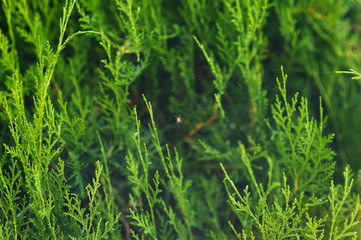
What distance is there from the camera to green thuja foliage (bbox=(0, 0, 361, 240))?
5.38 feet

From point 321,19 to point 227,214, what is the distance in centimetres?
121

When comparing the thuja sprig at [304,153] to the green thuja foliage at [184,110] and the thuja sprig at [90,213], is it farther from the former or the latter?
the thuja sprig at [90,213]

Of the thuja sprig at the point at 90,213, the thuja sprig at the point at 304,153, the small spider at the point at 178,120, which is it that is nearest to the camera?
the thuja sprig at the point at 90,213

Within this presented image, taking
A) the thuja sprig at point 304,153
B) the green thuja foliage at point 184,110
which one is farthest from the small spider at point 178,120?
the thuja sprig at point 304,153

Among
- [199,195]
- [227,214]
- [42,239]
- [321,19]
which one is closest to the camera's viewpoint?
[42,239]

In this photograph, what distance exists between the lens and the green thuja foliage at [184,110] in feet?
5.38

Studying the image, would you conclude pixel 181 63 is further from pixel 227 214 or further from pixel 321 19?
pixel 321 19

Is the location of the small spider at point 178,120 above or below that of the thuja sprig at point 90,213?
above

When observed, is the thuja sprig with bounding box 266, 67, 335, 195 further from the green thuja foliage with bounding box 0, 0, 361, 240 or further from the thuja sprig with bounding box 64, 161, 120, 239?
the thuja sprig with bounding box 64, 161, 120, 239

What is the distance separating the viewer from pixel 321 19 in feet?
7.19

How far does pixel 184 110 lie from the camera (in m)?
1.93

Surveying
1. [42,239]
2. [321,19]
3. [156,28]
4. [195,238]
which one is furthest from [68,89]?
[321,19]

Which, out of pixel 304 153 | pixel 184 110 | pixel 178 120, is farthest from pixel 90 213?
pixel 304 153

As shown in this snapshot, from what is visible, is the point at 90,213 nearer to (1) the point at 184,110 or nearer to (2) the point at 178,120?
(2) the point at 178,120
